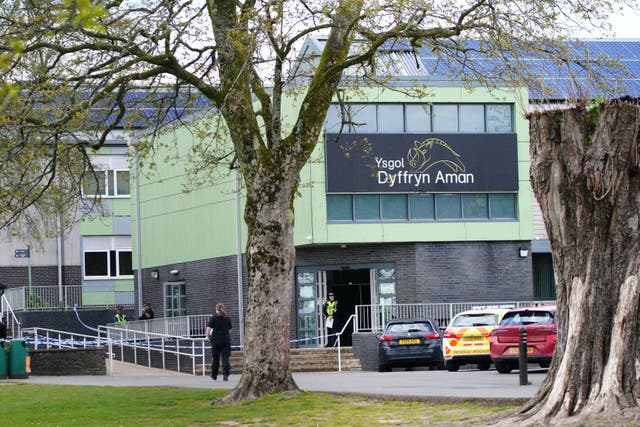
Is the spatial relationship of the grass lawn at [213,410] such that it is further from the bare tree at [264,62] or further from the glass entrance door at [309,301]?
the glass entrance door at [309,301]

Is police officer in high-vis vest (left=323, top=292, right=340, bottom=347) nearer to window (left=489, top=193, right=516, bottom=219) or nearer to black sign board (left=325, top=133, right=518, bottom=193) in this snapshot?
black sign board (left=325, top=133, right=518, bottom=193)

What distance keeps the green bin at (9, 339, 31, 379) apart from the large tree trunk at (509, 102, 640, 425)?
2153 cm

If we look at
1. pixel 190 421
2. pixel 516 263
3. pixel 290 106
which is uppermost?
pixel 290 106

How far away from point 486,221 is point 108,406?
22292 millimetres

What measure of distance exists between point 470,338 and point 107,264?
95.9 ft

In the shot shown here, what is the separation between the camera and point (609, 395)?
492 inches

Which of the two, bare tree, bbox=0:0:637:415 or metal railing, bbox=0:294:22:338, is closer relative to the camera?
bare tree, bbox=0:0:637:415

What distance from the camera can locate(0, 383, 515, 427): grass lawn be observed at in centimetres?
1645

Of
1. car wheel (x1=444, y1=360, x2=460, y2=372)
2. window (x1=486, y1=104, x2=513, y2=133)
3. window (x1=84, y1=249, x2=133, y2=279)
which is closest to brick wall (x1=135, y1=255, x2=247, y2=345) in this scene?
window (x1=84, y1=249, x2=133, y2=279)

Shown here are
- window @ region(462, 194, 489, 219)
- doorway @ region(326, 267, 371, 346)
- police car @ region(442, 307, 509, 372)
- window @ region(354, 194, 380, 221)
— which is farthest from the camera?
doorway @ region(326, 267, 371, 346)

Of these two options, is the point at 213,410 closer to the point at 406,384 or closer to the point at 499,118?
the point at 406,384

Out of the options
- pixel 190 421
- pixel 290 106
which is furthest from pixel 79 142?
pixel 290 106

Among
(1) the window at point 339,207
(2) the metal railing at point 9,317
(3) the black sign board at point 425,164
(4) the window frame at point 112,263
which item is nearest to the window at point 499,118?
→ (3) the black sign board at point 425,164

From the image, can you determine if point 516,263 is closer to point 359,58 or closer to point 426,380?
point 426,380
